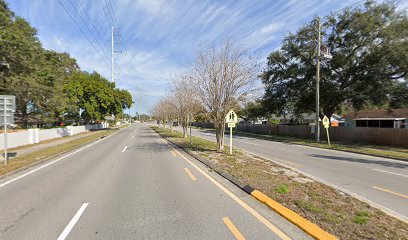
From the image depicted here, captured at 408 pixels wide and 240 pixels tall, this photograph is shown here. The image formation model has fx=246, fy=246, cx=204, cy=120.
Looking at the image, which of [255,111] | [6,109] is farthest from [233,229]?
[255,111]

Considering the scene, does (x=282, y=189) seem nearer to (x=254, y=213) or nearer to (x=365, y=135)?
(x=254, y=213)

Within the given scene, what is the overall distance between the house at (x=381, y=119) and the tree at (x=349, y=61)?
9.54 m

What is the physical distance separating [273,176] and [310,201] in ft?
8.69

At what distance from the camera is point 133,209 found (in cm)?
547

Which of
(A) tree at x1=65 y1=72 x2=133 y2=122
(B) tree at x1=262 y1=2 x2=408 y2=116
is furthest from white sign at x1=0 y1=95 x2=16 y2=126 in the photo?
(A) tree at x1=65 y1=72 x2=133 y2=122

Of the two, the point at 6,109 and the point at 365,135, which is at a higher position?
the point at 6,109

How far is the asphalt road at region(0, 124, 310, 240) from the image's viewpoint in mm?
4352

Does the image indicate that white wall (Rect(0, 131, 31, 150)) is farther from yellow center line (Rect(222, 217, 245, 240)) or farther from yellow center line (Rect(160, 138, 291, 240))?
yellow center line (Rect(222, 217, 245, 240))

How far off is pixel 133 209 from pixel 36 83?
24.5 m

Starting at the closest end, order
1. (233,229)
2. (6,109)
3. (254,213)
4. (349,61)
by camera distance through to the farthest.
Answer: (233,229) → (254,213) → (6,109) → (349,61)

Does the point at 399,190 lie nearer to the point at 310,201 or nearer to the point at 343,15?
the point at 310,201

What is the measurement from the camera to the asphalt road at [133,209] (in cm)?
435

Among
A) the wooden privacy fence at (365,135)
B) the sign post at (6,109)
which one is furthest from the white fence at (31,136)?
the wooden privacy fence at (365,135)

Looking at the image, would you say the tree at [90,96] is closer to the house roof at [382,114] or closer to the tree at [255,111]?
the tree at [255,111]
